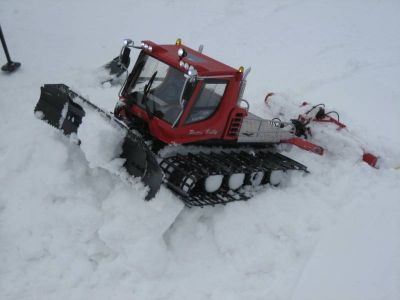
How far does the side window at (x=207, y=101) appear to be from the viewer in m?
6.40

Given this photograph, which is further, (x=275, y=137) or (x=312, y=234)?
(x=275, y=137)

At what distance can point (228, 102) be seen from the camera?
6879 mm

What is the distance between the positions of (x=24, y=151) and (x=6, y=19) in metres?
7.06

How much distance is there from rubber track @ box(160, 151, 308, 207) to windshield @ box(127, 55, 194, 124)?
0.73 metres

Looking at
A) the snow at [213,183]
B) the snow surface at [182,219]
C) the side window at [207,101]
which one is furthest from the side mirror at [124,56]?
the snow at [213,183]

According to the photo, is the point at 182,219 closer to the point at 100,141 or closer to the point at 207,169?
the point at 207,169

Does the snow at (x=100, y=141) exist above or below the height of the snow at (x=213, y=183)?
above

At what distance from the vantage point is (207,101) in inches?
260

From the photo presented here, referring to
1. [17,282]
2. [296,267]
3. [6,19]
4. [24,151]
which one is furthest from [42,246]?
[6,19]

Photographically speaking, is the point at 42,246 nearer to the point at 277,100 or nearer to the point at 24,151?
the point at 24,151

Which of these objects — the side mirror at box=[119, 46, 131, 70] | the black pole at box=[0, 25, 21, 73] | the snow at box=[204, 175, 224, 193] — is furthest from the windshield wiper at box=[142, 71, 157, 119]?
the black pole at box=[0, 25, 21, 73]

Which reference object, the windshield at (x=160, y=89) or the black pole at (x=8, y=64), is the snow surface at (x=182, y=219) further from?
the windshield at (x=160, y=89)

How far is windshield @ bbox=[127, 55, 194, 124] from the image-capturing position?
6.40m

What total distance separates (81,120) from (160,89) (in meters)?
1.36
